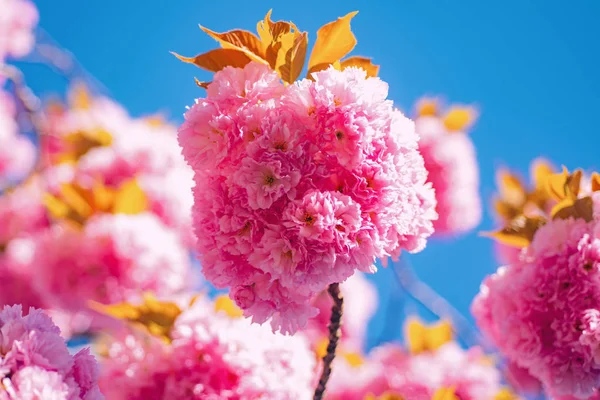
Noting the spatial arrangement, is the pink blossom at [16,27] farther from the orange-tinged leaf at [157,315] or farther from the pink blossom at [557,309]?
the pink blossom at [557,309]

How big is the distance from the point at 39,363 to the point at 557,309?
79 cm

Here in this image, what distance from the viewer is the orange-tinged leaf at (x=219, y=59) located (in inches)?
34.1

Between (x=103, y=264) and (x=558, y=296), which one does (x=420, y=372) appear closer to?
(x=558, y=296)

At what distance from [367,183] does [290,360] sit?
0.45 metres

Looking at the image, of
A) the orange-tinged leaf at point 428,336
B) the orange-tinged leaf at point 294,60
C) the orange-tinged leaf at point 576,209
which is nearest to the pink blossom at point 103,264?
the orange-tinged leaf at point 428,336

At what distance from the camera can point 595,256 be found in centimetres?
97

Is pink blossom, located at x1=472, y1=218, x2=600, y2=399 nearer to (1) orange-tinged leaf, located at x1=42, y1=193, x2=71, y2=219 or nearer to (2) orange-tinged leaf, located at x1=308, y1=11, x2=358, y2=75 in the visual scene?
(2) orange-tinged leaf, located at x1=308, y1=11, x2=358, y2=75

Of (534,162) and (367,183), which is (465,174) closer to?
(534,162)

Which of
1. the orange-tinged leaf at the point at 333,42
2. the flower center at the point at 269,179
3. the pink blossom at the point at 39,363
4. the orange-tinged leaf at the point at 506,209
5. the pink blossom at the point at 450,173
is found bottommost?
the pink blossom at the point at 39,363

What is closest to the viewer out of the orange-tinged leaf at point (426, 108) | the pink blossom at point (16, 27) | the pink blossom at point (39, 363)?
the pink blossom at point (39, 363)

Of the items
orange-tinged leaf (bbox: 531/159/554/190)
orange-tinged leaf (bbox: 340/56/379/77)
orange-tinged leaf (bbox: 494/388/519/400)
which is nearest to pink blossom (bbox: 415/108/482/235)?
orange-tinged leaf (bbox: 531/159/554/190)

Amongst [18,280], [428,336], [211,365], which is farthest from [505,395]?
[18,280]

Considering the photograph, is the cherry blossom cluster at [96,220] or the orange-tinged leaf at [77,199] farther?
the orange-tinged leaf at [77,199]

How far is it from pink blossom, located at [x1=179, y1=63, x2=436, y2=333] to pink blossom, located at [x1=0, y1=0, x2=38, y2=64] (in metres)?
1.98
